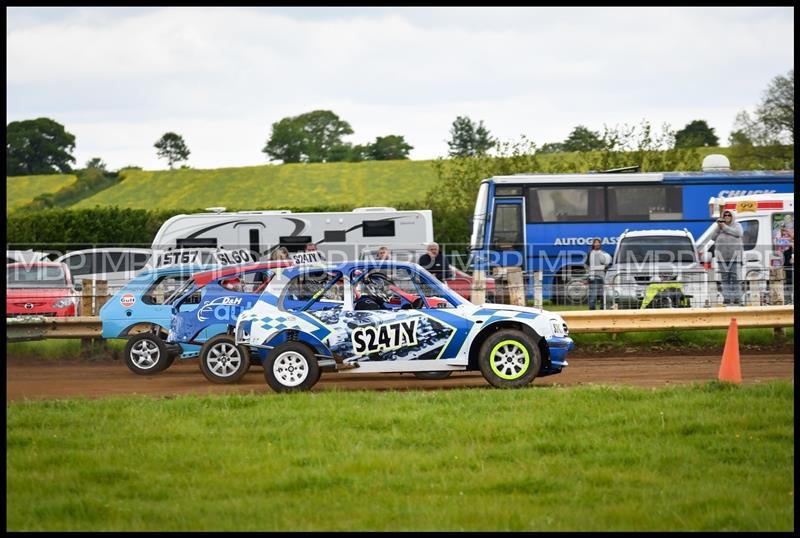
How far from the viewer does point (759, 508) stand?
7812mm

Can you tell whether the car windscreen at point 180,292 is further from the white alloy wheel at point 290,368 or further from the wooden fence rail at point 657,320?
the white alloy wheel at point 290,368

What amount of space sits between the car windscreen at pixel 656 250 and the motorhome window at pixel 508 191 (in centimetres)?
704

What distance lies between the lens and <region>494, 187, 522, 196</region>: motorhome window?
32.4 m

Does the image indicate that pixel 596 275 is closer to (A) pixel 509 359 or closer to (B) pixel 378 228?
(A) pixel 509 359

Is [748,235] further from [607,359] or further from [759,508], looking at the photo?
[759,508]

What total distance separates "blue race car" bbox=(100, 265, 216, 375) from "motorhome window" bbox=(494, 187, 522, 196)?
1573cm

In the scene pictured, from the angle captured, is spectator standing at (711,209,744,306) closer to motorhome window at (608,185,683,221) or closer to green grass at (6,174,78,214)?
motorhome window at (608,185,683,221)

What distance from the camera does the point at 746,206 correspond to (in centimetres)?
2898

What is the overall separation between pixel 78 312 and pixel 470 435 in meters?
12.1

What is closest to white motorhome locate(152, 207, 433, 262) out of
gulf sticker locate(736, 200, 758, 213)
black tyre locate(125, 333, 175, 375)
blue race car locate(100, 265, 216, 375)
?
gulf sticker locate(736, 200, 758, 213)

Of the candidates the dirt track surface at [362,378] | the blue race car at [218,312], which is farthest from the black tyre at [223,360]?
the dirt track surface at [362,378]

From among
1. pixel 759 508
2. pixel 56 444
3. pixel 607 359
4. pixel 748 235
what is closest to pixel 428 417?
pixel 56 444

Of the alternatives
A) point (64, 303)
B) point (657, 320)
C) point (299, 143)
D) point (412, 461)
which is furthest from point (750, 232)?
point (299, 143)

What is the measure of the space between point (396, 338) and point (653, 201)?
20497 mm
